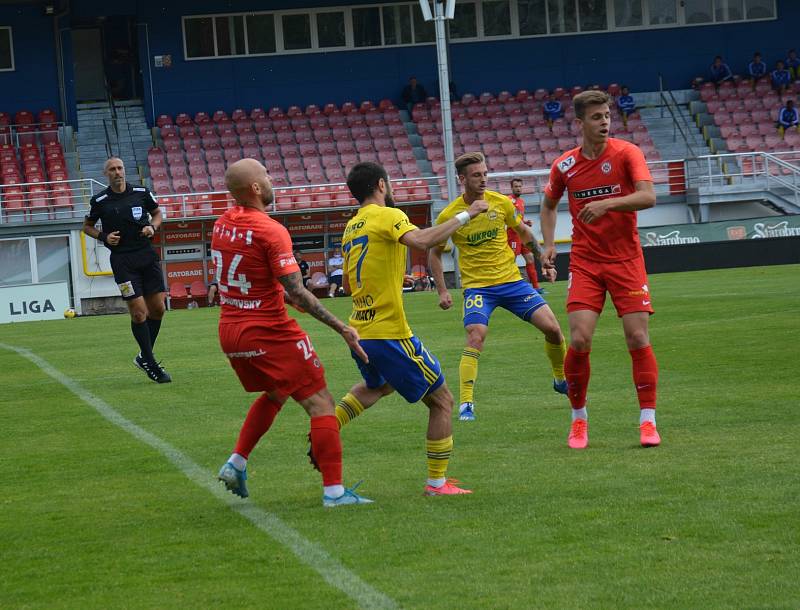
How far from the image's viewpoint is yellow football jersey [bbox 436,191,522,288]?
1036 cm

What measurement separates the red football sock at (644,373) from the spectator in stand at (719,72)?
120 feet

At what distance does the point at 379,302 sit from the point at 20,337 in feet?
54.8

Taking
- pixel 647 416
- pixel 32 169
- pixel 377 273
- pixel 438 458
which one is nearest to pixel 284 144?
pixel 32 169

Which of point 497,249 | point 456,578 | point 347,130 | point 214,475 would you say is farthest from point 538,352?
point 347,130

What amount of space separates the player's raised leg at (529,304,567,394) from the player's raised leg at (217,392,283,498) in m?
3.86

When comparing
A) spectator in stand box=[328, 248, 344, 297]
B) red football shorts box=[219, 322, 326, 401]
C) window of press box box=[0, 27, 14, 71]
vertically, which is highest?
window of press box box=[0, 27, 14, 71]

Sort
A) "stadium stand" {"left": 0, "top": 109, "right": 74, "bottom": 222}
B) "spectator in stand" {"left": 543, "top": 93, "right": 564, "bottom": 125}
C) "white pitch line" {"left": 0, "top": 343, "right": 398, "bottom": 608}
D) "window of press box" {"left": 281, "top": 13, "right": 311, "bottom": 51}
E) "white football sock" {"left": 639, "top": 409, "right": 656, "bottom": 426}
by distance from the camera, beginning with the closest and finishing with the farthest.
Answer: "white pitch line" {"left": 0, "top": 343, "right": 398, "bottom": 608} < "white football sock" {"left": 639, "top": 409, "right": 656, "bottom": 426} < "stadium stand" {"left": 0, "top": 109, "right": 74, "bottom": 222} < "spectator in stand" {"left": 543, "top": 93, "right": 564, "bottom": 125} < "window of press box" {"left": 281, "top": 13, "right": 311, "bottom": 51}

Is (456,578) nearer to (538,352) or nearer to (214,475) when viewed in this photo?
(214,475)

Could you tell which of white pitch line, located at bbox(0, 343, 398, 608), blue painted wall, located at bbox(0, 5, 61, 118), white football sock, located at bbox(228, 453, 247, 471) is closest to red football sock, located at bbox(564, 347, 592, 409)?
Answer: white pitch line, located at bbox(0, 343, 398, 608)

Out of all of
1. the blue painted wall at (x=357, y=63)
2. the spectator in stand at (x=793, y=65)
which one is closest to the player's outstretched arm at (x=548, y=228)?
the blue painted wall at (x=357, y=63)

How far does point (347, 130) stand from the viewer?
39062 mm

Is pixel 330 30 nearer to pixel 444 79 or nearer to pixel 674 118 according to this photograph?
pixel 674 118

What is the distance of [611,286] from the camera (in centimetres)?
785

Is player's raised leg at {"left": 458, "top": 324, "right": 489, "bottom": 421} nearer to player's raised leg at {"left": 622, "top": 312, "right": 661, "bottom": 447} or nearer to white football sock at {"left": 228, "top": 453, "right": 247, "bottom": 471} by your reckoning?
player's raised leg at {"left": 622, "top": 312, "right": 661, "bottom": 447}
